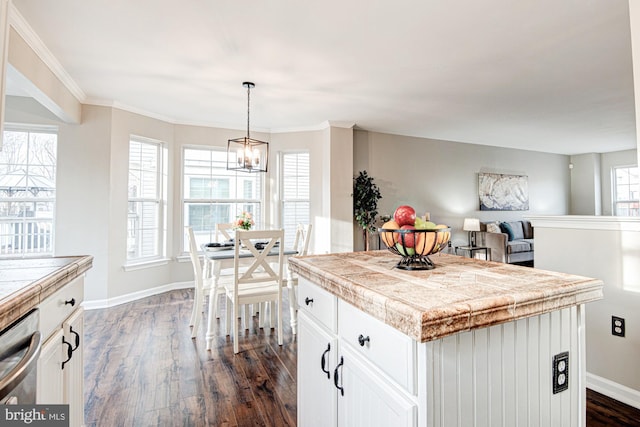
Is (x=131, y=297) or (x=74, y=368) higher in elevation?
(x=74, y=368)

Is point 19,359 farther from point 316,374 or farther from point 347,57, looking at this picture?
point 347,57

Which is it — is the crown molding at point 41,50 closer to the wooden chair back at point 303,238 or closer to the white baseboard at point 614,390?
the wooden chair back at point 303,238

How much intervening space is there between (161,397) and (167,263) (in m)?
3.06

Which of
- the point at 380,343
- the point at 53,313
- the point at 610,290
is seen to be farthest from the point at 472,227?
the point at 53,313

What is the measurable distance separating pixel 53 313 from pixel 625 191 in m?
10.3

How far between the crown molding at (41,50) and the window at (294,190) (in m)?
2.87

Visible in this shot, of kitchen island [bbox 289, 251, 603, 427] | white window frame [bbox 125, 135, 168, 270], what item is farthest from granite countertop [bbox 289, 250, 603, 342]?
white window frame [bbox 125, 135, 168, 270]

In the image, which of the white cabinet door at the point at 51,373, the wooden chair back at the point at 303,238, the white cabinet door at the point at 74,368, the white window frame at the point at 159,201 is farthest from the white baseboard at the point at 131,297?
the white cabinet door at the point at 51,373

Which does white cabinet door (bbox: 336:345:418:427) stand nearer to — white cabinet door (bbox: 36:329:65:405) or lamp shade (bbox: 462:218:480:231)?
white cabinet door (bbox: 36:329:65:405)

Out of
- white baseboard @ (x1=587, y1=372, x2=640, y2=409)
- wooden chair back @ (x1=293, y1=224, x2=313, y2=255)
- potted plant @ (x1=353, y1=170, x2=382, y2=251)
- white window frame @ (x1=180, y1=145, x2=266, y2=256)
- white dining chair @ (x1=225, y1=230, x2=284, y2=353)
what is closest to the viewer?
white baseboard @ (x1=587, y1=372, x2=640, y2=409)

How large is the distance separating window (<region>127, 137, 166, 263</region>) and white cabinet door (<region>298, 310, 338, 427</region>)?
380cm

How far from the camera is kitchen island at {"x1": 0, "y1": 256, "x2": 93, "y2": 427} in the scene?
1.00 meters

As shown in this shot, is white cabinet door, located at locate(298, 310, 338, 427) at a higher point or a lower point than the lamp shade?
lower

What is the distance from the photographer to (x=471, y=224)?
6297mm
